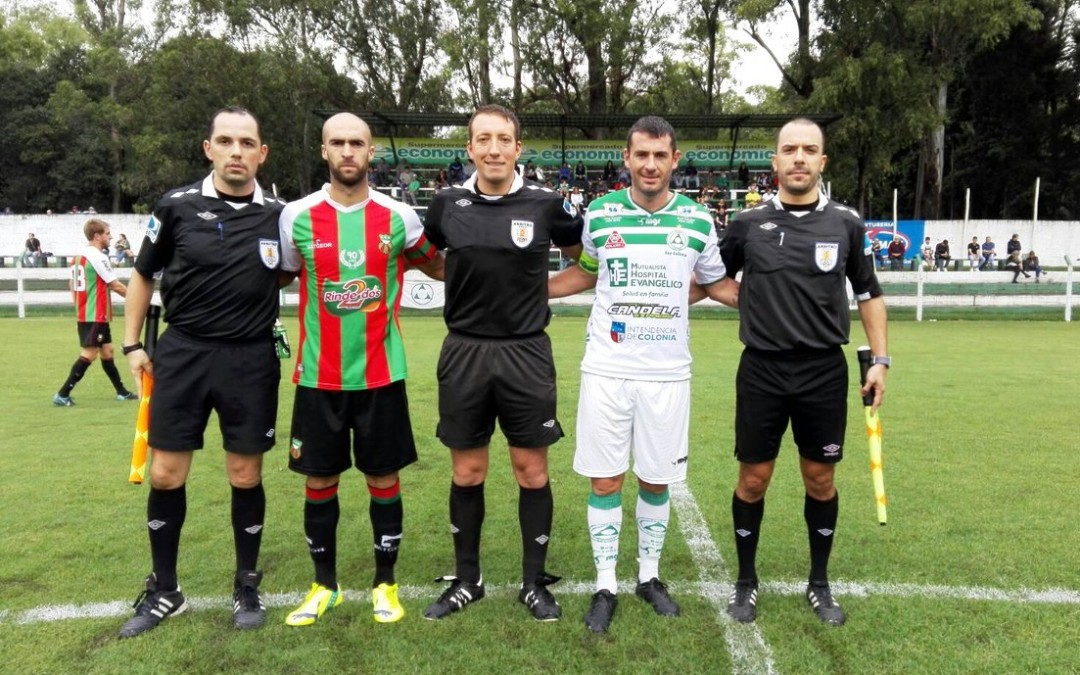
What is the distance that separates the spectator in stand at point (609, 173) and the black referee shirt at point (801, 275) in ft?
79.6

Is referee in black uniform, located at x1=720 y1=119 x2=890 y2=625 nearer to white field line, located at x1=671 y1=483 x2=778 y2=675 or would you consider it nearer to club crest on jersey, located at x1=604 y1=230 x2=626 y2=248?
white field line, located at x1=671 y1=483 x2=778 y2=675

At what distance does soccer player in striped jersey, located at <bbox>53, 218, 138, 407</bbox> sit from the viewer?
27.5ft

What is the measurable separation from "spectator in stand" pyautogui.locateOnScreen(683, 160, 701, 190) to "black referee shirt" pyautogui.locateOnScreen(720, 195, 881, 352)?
24.7m

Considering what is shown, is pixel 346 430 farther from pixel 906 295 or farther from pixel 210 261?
pixel 906 295

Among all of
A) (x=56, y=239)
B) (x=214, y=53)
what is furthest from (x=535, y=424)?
(x=56, y=239)

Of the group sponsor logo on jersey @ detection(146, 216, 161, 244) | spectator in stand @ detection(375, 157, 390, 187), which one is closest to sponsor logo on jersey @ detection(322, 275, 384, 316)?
sponsor logo on jersey @ detection(146, 216, 161, 244)

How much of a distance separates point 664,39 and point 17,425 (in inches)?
1139

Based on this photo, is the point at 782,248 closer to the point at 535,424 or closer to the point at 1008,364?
the point at 535,424

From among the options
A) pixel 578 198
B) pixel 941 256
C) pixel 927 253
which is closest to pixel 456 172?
pixel 578 198

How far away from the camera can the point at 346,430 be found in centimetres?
355

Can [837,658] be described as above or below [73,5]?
below

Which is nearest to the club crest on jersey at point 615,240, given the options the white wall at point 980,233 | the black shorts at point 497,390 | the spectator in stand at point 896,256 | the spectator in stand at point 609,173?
the black shorts at point 497,390

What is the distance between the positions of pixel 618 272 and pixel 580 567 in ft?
5.36

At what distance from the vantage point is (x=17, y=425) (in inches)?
286
